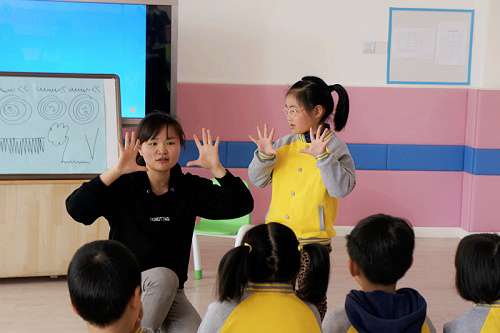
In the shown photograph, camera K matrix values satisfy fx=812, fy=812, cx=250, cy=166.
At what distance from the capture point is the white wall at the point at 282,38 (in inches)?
225

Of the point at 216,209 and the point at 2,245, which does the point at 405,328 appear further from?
the point at 2,245

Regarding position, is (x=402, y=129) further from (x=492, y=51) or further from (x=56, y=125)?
(x=56, y=125)

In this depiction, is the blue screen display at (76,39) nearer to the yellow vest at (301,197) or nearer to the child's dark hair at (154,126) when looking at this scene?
the yellow vest at (301,197)

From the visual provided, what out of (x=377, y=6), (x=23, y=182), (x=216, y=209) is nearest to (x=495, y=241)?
(x=216, y=209)

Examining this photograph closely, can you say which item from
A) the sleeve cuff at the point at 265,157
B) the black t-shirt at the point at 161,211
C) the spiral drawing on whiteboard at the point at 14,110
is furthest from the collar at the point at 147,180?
the spiral drawing on whiteboard at the point at 14,110

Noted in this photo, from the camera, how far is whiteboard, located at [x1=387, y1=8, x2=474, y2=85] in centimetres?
582

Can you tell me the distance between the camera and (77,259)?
5.97ft

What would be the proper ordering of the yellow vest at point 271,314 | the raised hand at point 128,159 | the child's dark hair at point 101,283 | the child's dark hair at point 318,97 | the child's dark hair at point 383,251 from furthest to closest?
the child's dark hair at point 318,97
the raised hand at point 128,159
the child's dark hair at point 383,251
the yellow vest at point 271,314
the child's dark hair at point 101,283

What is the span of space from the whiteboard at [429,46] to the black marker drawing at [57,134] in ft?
8.16

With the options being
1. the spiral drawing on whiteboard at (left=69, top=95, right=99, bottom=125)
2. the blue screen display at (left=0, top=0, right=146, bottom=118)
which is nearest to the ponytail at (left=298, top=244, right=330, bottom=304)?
the spiral drawing on whiteboard at (left=69, top=95, right=99, bottom=125)

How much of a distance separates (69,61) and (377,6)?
2225mm

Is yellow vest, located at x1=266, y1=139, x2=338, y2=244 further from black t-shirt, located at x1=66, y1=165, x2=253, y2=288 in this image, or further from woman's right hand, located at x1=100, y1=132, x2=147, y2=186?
woman's right hand, located at x1=100, y1=132, x2=147, y2=186

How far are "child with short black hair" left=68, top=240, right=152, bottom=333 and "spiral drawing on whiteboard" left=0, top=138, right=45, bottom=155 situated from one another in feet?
9.19

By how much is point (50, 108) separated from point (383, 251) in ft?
9.19
